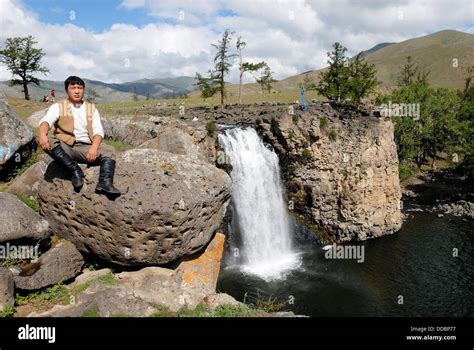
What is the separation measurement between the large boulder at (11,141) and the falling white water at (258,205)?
63.3ft

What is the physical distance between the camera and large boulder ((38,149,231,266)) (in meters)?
11.8

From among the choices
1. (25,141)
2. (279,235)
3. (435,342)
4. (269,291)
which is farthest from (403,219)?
(25,141)

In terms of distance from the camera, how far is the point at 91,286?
445 inches

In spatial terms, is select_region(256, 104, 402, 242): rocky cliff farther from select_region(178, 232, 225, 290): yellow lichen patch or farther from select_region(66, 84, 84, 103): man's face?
→ select_region(66, 84, 84, 103): man's face

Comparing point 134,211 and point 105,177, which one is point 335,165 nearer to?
point 134,211

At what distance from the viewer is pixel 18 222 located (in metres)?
11.3

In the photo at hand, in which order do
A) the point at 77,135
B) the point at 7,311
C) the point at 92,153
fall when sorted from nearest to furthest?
the point at 7,311 → the point at 92,153 → the point at 77,135

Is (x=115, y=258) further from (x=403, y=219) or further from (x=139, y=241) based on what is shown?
(x=403, y=219)

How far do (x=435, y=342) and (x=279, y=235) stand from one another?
2806 centimetres

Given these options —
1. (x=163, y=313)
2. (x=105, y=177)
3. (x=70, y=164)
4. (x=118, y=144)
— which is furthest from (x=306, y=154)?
(x=70, y=164)

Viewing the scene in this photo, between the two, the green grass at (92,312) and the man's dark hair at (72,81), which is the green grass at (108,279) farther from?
→ the man's dark hair at (72,81)

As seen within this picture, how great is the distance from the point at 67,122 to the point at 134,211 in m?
3.39

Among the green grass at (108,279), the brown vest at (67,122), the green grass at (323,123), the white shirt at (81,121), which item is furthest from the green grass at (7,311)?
the green grass at (323,123)

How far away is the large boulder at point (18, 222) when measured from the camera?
Result: 11.0 m
